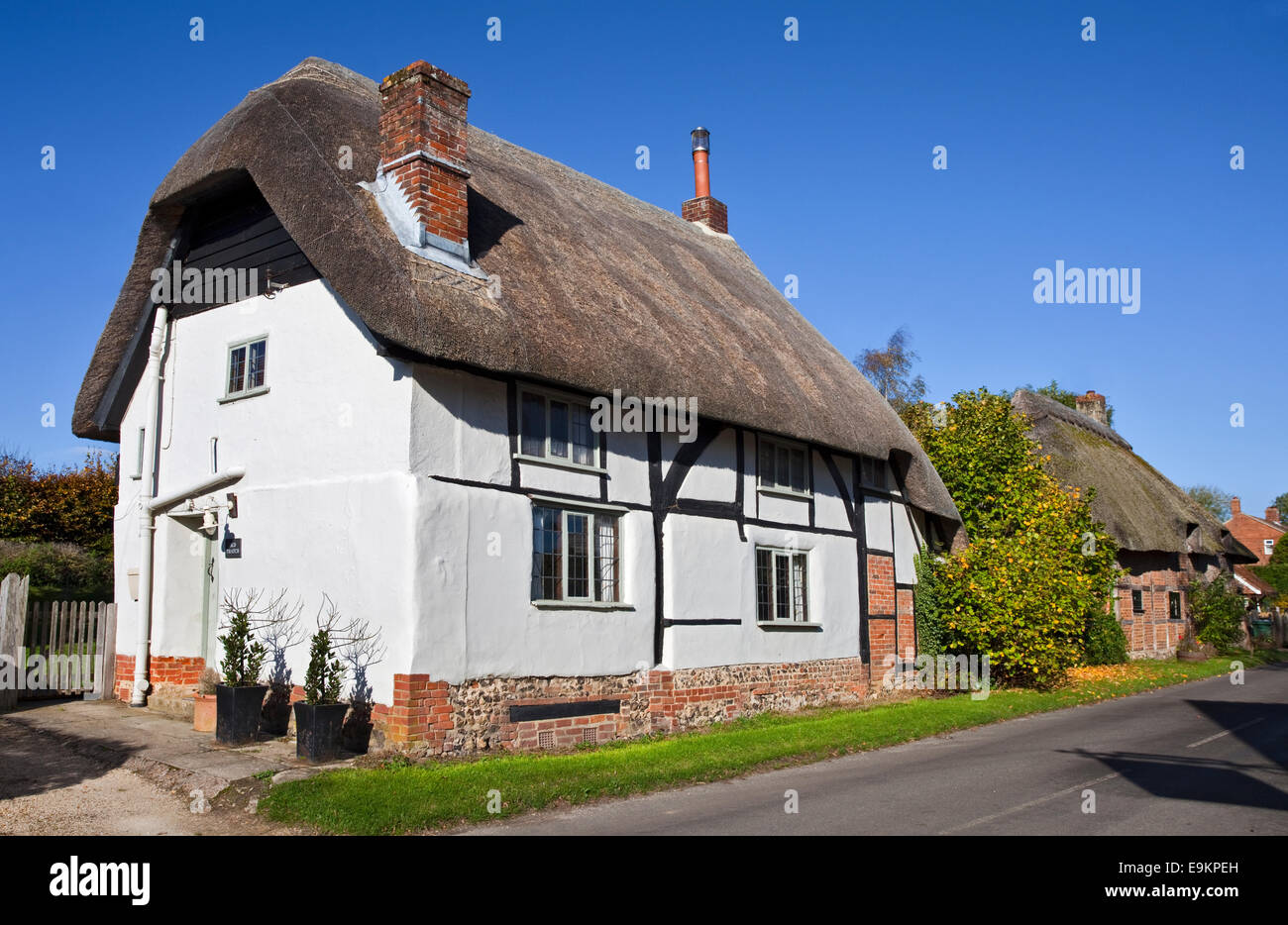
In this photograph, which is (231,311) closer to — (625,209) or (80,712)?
(80,712)

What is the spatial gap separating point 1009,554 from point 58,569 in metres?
17.0

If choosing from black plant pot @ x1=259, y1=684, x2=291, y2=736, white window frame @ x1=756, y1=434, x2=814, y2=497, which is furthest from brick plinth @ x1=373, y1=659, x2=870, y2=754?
white window frame @ x1=756, y1=434, x2=814, y2=497

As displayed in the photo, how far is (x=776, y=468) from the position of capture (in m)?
14.9

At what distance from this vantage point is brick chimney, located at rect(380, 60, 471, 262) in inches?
422

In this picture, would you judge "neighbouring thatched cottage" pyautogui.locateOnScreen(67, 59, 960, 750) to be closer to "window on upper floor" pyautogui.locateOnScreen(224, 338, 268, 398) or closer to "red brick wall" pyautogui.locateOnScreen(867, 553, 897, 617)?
"window on upper floor" pyautogui.locateOnScreen(224, 338, 268, 398)

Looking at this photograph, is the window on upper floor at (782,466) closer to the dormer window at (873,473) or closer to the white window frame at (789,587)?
the white window frame at (789,587)

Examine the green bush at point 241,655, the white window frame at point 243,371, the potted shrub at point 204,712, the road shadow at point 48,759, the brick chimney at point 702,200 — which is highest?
the brick chimney at point 702,200

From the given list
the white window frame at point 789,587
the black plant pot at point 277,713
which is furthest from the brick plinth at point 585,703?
the black plant pot at point 277,713

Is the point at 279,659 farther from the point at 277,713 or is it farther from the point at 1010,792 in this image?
the point at 1010,792

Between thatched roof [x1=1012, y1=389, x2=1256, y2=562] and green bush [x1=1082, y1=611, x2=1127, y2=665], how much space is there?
2.45 m

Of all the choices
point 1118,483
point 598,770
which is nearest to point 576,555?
point 598,770

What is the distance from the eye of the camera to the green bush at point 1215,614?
98.2 feet
